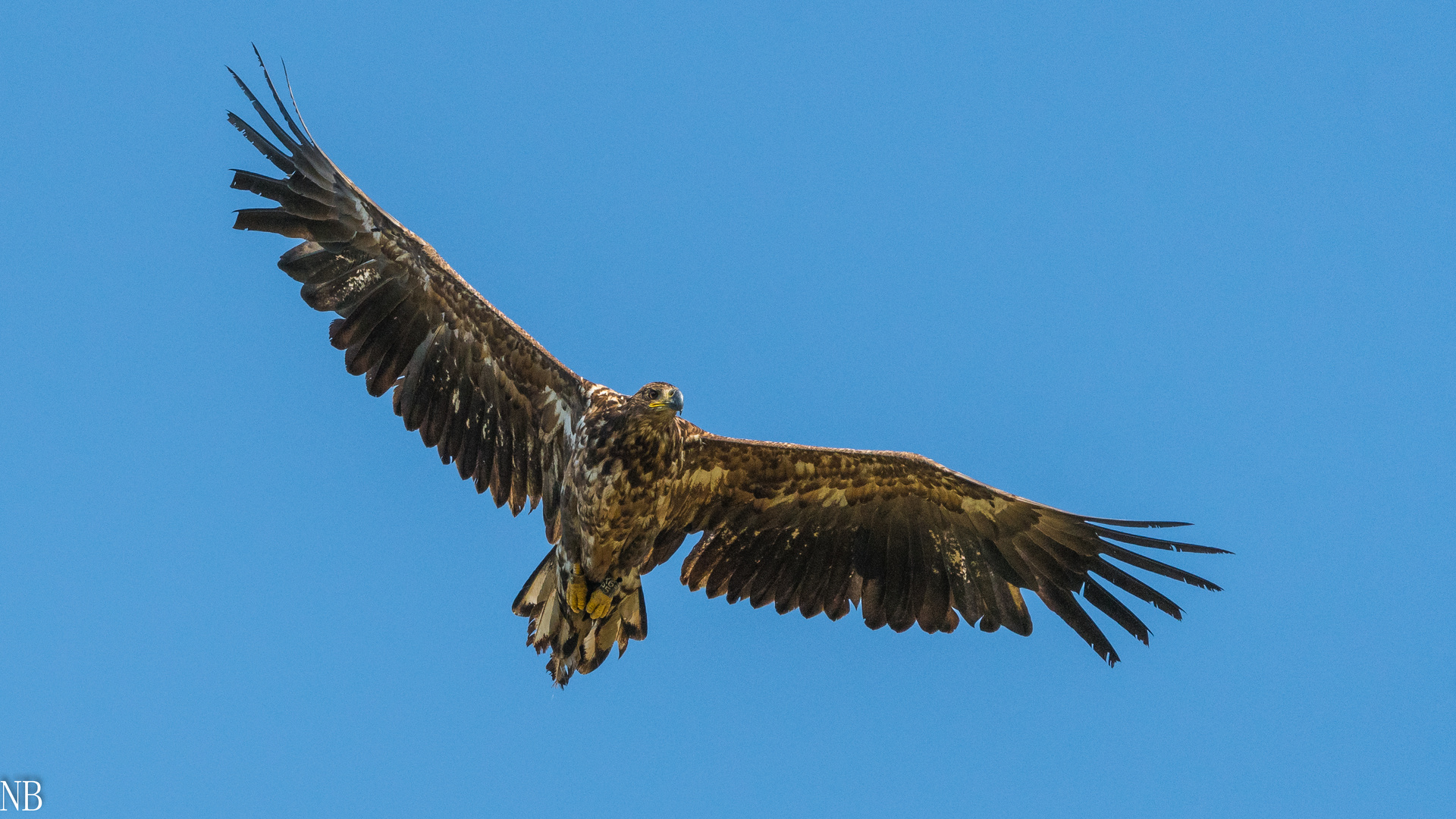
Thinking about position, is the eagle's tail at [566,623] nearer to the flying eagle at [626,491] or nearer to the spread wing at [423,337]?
the flying eagle at [626,491]

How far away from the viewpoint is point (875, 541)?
500 inches

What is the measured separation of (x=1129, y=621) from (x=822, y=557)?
256 centimetres

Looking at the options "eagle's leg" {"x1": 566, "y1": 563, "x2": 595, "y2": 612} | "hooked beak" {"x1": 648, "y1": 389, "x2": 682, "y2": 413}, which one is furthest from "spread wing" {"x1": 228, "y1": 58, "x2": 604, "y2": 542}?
"hooked beak" {"x1": 648, "y1": 389, "x2": 682, "y2": 413}

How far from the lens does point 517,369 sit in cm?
1235

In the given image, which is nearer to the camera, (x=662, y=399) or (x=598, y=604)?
(x=662, y=399)

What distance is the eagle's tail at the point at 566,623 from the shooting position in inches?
480

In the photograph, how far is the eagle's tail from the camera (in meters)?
12.2

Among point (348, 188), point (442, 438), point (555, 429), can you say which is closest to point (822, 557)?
point (555, 429)


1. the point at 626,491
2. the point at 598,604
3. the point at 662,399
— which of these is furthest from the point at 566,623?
the point at 662,399

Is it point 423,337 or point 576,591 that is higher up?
point 423,337

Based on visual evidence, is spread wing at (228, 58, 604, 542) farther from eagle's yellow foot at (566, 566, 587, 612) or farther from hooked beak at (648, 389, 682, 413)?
hooked beak at (648, 389, 682, 413)

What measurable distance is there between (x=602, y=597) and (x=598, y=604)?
66 millimetres

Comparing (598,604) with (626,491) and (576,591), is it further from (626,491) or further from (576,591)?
(626,491)

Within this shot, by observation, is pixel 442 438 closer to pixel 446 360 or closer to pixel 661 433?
pixel 446 360
